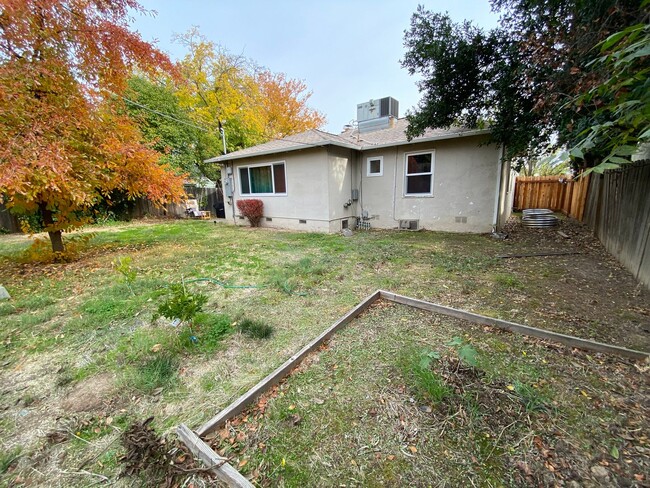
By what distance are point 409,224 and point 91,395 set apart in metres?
8.18

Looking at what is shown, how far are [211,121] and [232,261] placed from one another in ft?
46.6

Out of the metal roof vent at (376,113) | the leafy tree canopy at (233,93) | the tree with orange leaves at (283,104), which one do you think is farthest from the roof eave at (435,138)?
the tree with orange leaves at (283,104)

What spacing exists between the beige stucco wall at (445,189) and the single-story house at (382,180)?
1.0 inches

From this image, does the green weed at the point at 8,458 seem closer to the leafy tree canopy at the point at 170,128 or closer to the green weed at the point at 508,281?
the green weed at the point at 508,281

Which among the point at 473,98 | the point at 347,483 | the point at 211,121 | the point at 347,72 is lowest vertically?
the point at 347,483

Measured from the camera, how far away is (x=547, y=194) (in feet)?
42.3

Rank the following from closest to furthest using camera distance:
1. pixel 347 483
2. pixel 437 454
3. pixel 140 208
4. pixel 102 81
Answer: pixel 347 483 → pixel 437 454 → pixel 102 81 → pixel 140 208

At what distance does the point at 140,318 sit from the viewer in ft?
10.4

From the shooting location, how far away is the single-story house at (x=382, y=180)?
24.2ft

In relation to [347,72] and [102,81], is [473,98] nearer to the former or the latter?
[102,81]

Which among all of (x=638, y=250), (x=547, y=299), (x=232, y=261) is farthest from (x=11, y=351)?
(x=638, y=250)

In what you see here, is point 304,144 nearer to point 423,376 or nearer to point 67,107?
point 67,107

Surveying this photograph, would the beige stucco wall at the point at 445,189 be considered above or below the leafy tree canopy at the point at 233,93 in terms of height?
below

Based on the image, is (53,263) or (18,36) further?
(53,263)
